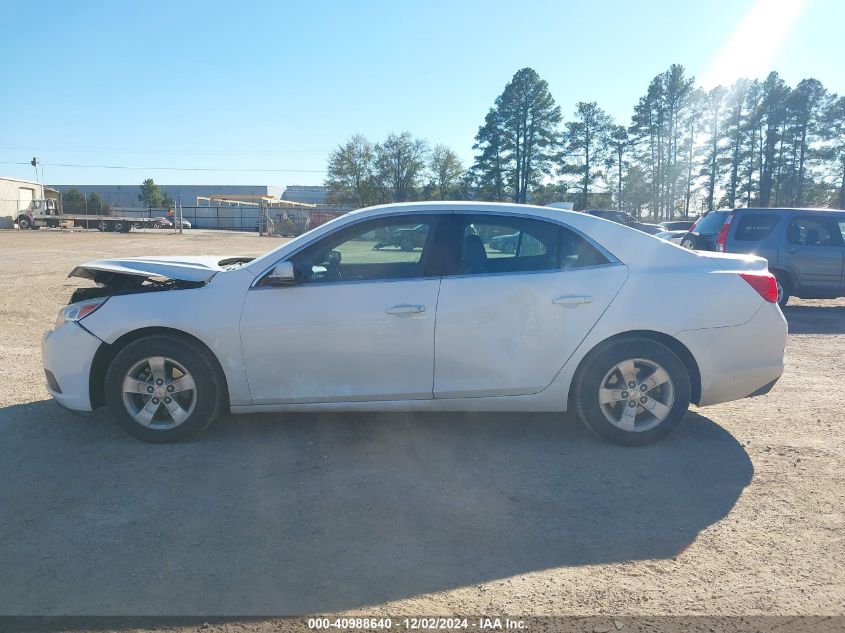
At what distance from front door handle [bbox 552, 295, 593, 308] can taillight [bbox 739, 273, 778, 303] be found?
46.6 inches

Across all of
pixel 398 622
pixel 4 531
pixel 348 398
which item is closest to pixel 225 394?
pixel 348 398

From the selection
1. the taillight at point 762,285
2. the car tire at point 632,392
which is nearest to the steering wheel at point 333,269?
the car tire at point 632,392

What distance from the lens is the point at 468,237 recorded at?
451 centimetres

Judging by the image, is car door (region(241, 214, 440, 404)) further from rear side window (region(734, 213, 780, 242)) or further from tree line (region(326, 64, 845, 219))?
tree line (region(326, 64, 845, 219))

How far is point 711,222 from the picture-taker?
39.0 ft

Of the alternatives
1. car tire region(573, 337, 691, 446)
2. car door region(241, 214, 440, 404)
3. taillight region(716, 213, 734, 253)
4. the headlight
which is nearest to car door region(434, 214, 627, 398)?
car door region(241, 214, 440, 404)

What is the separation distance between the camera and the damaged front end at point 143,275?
14.8ft

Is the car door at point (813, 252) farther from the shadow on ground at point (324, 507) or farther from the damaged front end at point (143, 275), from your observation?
the damaged front end at point (143, 275)

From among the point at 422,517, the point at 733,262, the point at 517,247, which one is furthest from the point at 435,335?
the point at 733,262

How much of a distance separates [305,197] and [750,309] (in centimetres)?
12130

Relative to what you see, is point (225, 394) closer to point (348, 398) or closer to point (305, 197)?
point (348, 398)

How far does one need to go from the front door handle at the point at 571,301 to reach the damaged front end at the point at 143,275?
95.0 inches

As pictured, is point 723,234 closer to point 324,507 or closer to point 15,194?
point 324,507

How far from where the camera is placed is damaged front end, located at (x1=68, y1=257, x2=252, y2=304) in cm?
450
